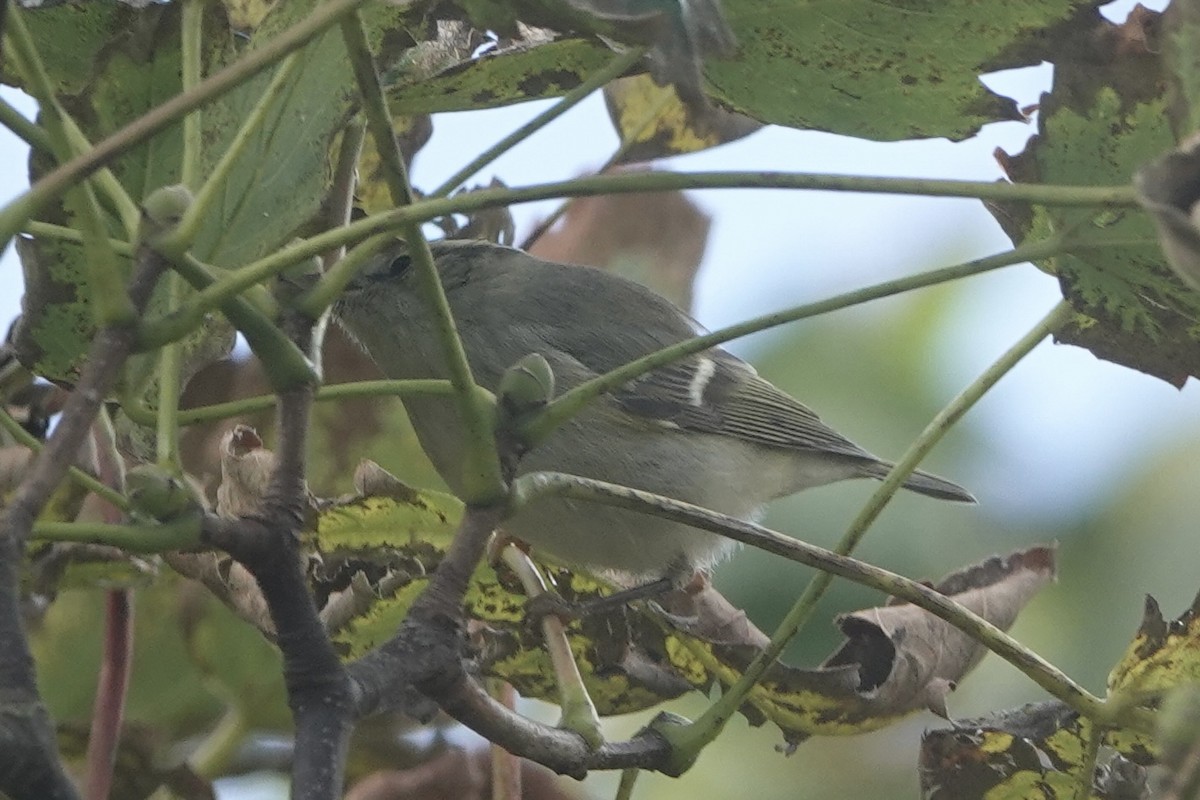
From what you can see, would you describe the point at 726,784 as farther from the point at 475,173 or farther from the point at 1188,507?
the point at 475,173

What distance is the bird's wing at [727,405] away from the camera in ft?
6.10

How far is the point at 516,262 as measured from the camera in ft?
6.41

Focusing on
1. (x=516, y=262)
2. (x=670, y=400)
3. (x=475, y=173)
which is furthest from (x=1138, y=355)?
(x=516, y=262)

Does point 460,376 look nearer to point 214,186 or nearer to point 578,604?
point 214,186

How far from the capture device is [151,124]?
1.64 ft

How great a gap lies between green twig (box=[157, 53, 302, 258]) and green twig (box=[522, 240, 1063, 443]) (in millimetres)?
164

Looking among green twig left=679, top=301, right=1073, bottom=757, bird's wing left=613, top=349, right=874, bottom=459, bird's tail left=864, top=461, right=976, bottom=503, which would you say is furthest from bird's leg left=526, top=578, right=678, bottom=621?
bird's tail left=864, top=461, right=976, bottom=503

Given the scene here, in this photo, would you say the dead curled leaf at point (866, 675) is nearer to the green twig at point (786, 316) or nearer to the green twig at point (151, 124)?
the green twig at point (786, 316)

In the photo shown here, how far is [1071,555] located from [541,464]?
0.83 m

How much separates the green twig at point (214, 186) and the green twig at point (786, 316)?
16 centimetres

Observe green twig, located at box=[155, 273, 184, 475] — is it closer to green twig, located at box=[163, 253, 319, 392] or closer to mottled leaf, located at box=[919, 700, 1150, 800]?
green twig, located at box=[163, 253, 319, 392]

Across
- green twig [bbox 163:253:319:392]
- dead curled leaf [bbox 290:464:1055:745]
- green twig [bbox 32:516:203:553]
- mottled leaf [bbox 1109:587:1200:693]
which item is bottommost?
dead curled leaf [bbox 290:464:1055:745]

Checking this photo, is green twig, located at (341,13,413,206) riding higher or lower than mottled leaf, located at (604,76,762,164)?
lower

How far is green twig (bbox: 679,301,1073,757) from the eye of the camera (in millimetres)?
Answer: 760
